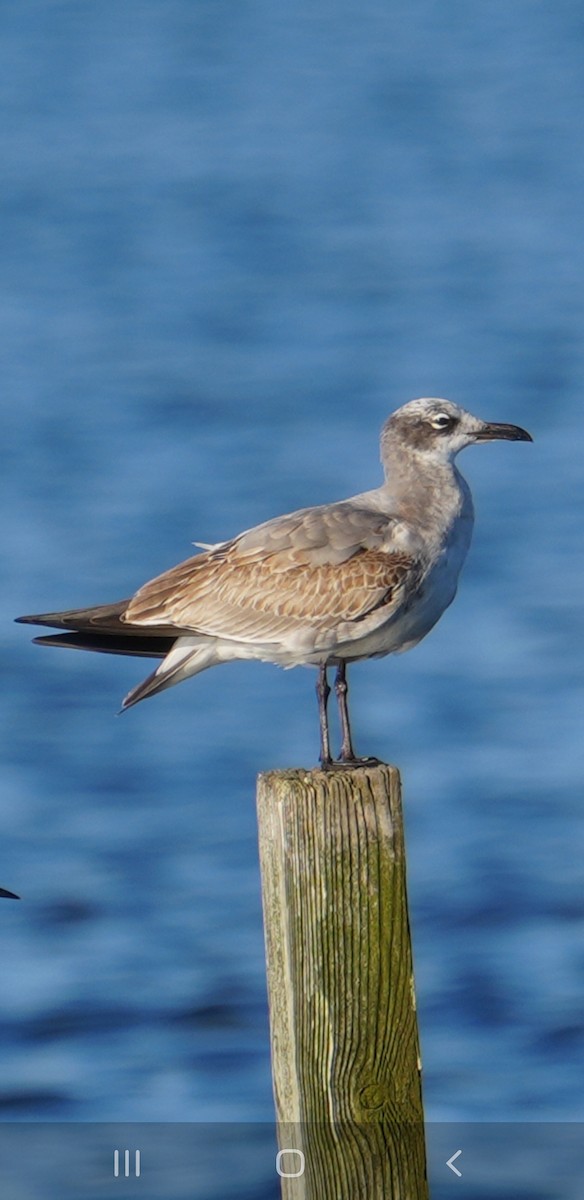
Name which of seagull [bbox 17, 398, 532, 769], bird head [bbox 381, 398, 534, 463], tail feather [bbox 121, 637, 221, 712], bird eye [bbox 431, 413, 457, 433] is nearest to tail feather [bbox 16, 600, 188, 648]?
seagull [bbox 17, 398, 532, 769]

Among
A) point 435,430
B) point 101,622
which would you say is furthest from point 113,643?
point 435,430

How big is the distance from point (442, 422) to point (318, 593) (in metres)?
0.78

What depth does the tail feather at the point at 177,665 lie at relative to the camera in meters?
6.75

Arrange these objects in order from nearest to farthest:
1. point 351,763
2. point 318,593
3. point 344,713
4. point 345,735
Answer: point 351,763, point 345,735, point 344,713, point 318,593

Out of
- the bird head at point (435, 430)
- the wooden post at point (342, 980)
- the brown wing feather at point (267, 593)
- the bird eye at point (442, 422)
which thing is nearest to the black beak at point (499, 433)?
the bird head at point (435, 430)

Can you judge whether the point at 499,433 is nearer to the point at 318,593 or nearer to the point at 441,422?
the point at 441,422

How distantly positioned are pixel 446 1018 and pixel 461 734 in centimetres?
364

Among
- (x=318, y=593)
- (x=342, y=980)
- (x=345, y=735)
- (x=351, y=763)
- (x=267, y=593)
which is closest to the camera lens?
(x=342, y=980)

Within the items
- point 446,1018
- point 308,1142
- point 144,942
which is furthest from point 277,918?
point 144,942

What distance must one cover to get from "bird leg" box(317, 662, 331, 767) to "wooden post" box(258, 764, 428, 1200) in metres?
0.83

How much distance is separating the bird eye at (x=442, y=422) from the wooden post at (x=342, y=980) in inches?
79.8

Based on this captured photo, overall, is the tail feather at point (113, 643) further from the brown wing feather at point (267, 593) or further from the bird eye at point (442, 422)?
the bird eye at point (442, 422)

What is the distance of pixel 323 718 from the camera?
643 centimetres

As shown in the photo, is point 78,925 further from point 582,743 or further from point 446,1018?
point 582,743
